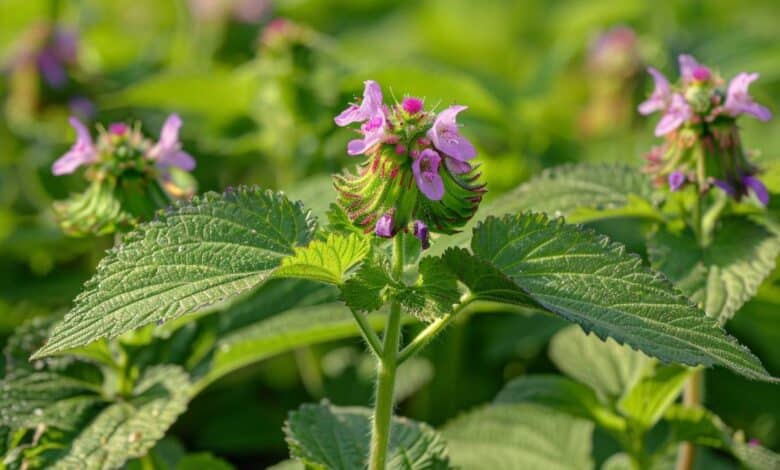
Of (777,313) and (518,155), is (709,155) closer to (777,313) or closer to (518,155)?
(777,313)


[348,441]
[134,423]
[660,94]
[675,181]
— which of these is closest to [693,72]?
[660,94]

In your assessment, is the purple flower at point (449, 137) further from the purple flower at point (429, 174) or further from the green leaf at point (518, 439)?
the green leaf at point (518, 439)

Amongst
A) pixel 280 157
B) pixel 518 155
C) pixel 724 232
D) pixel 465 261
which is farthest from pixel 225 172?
pixel 465 261

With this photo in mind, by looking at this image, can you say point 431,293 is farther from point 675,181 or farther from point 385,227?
point 675,181

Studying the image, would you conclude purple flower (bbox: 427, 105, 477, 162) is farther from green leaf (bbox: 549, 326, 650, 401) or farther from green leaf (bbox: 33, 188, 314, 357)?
green leaf (bbox: 549, 326, 650, 401)

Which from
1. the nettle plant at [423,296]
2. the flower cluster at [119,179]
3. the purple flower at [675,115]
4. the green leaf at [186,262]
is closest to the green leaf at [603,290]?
the nettle plant at [423,296]

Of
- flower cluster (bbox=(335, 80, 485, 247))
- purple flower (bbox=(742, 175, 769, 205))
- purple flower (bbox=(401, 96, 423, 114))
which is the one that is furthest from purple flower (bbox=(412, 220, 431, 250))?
purple flower (bbox=(742, 175, 769, 205))

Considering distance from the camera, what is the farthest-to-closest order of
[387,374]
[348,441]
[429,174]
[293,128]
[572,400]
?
[293,128] → [572,400] → [348,441] → [387,374] → [429,174]
